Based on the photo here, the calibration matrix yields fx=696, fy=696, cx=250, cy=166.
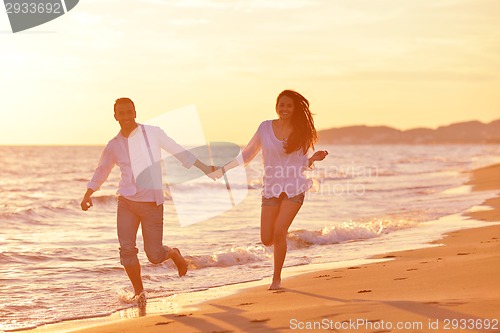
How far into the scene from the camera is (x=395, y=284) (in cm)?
687

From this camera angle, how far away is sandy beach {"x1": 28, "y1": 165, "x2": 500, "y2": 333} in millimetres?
4993

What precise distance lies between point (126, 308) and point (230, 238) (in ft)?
20.3

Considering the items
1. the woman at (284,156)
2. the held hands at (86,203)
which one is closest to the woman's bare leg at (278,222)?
the woman at (284,156)

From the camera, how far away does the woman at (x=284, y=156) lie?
23.3ft

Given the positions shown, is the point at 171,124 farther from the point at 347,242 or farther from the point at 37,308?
the point at 347,242

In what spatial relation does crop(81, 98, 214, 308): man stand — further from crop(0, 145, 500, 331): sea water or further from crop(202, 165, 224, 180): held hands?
crop(0, 145, 500, 331): sea water

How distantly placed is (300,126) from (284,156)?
35 cm

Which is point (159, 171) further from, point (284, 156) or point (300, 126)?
point (300, 126)

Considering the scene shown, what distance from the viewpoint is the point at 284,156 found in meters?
7.12

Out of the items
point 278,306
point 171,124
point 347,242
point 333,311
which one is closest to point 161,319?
point 278,306

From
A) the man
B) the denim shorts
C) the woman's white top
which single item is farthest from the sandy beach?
the woman's white top

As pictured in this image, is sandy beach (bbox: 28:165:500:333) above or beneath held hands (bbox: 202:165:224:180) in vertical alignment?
beneath

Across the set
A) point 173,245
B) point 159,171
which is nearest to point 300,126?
point 159,171

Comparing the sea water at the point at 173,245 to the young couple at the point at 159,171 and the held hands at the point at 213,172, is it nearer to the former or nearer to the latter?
the young couple at the point at 159,171
